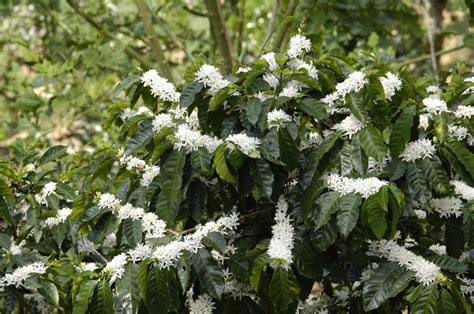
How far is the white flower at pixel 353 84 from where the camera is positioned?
83.3 inches

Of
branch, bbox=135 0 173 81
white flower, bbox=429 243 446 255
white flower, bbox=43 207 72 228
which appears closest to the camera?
white flower, bbox=429 243 446 255

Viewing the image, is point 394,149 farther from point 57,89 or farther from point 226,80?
point 57,89

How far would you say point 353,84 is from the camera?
6.97 feet

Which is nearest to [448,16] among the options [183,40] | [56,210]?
[183,40]

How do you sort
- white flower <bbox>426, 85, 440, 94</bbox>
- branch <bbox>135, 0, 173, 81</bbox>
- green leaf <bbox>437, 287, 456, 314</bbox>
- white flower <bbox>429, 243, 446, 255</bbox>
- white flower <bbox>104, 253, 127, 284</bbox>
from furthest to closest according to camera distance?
branch <bbox>135, 0, 173, 81</bbox>, white flower <bbox>426, 85, 440, 94</bbox>, white flower <bbox>429, 243, 446, 255</bbox>, white flower <bbox>104, 253, 127, 284</bbox>, green leaf <bbox>437, 287, 456, 314</bbox>

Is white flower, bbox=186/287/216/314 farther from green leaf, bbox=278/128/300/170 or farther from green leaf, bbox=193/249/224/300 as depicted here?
green leaf, bbox=278/128/300/170

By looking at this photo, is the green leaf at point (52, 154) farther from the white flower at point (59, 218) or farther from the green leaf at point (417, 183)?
the green leaf at point (417, 183)

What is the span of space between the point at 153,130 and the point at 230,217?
1.16ft

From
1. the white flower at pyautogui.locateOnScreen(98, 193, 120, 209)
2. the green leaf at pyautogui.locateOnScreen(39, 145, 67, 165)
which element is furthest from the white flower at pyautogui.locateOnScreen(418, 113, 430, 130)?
the green leaf at pyautogui.locateOnScreen(39, 145, 67, 165)

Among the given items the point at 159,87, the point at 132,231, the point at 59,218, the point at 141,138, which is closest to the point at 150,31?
the point at 59,218

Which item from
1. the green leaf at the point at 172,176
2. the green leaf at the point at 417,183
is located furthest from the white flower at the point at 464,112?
the green leaf at the point at 172,176

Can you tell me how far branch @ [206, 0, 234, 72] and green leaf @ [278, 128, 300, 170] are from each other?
1.64 metres

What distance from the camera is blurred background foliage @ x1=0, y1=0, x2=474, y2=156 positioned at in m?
4.24

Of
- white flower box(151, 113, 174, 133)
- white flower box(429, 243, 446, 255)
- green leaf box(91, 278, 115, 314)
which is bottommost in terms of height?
green leaf box(91, 278, 115, 314)
